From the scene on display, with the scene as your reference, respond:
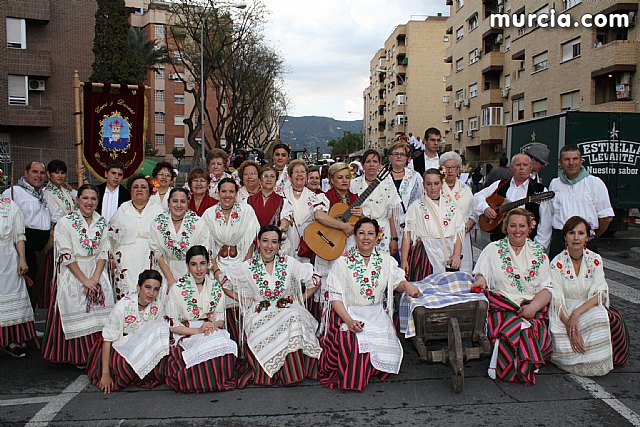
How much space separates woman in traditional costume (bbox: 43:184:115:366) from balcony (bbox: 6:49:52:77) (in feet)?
88.1

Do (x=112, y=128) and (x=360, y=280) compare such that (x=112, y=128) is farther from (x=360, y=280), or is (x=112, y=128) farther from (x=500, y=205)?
(x=500, y=205)

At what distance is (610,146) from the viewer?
12.6 m

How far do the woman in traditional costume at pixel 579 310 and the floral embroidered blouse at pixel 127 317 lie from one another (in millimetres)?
3512

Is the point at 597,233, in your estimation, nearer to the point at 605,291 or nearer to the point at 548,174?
the point at 605,291

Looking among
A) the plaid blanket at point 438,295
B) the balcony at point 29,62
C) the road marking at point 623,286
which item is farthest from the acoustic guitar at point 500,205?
the balcony at point 29,62

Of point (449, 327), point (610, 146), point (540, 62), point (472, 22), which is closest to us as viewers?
point (449, 327)

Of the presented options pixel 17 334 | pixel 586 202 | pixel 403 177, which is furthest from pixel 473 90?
pixel 17 334

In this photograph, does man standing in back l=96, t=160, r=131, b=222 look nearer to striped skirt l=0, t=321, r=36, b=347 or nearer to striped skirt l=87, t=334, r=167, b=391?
striped skirt l=0, t=321, r=36, b=347

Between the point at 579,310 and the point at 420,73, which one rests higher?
the point at 420,73

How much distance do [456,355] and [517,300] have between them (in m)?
0.98

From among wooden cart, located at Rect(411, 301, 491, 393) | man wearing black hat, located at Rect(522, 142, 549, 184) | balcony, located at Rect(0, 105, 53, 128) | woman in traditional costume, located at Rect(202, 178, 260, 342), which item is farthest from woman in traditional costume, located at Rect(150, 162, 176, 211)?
balcony, located at Rect(0, 105, 53, 128)

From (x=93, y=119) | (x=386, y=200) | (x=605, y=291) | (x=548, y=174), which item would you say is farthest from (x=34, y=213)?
(x=548, y=174)

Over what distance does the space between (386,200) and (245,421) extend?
3.03 m

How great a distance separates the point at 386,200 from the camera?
21.3ft
